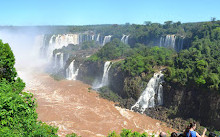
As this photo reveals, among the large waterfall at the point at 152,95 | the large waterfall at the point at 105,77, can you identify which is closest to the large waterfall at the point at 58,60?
the large waterfall at the point at 105,77

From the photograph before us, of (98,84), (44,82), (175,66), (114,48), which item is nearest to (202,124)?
(175,66)

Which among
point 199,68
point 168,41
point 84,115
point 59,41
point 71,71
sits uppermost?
point 168,41

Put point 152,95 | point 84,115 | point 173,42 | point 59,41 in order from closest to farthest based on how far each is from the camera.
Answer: point 84,115
point 152,95
point 173,42
point 59,41

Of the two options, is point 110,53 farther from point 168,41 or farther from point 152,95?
point 152,95

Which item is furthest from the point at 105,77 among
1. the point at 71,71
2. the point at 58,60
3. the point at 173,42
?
the point at 58,60

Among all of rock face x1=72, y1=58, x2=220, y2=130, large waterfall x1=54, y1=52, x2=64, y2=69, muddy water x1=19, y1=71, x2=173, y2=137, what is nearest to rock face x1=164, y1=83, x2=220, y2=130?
rock face x1=72, y1=58, x2=220, y2=130

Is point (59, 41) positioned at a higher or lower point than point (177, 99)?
higher

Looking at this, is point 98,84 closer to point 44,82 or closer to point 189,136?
point 44,82
